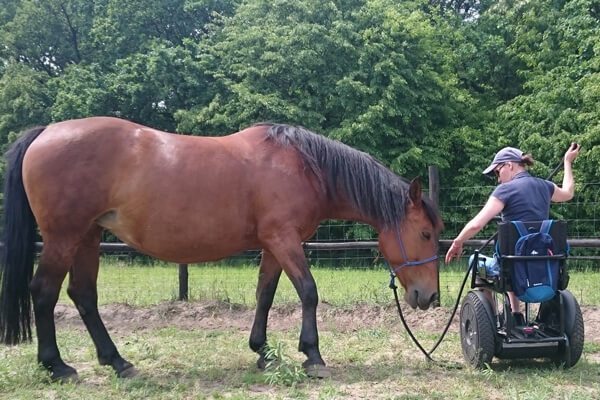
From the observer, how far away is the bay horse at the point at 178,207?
4.28 m

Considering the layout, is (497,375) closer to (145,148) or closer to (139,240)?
(139,240)

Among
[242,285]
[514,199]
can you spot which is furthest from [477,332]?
[242,285]

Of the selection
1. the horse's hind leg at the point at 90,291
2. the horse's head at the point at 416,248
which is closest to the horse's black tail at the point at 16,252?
the horse's hind leg at the point at 90,291

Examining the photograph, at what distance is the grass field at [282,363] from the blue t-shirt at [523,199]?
1.17 meters

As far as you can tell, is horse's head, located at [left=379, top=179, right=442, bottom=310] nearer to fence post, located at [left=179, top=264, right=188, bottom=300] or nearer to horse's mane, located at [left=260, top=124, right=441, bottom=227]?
horse's mane, located at [left=260, top=124, right=441, bottom=227]

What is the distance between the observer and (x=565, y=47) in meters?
18.5

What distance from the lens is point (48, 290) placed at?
4.27 m

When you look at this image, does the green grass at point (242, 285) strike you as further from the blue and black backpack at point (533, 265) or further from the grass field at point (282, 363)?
the blue and black backpack at point (533, 265)

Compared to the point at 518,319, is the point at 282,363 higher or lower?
lower

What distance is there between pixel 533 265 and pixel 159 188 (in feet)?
9.30

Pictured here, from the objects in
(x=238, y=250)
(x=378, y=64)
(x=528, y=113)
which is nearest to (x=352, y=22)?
(x=378, y=64)

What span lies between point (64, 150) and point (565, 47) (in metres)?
18.4

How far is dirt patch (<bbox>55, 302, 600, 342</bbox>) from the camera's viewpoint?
661 centimetres

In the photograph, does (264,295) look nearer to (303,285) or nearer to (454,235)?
(303,285)
